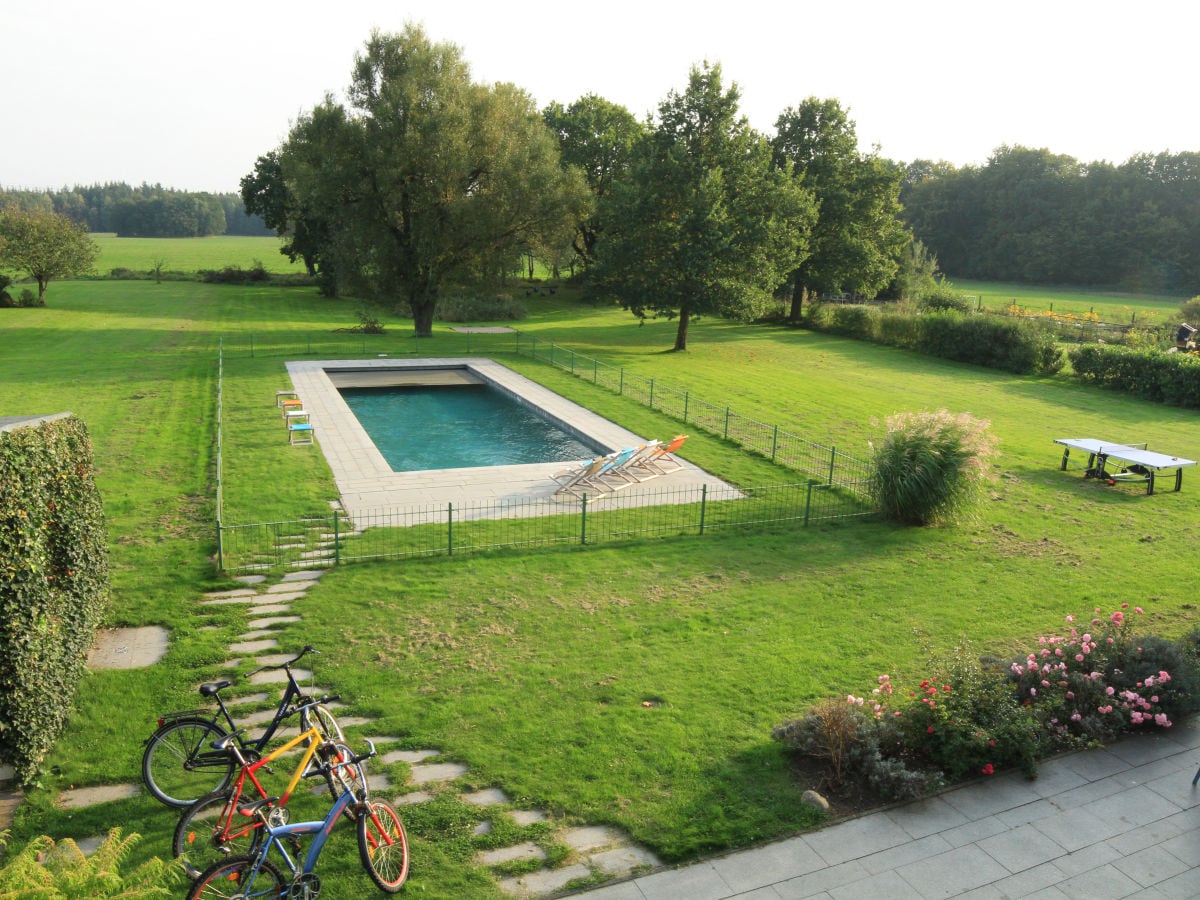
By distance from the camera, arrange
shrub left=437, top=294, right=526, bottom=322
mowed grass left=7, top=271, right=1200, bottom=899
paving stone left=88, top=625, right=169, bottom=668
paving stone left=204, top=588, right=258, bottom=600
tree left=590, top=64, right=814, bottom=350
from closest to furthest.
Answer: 1. mowed grass left=7, top=271, right=1200, bottom=899
2. paving stone left=88, top=625, right=169, bottom=668
3. paving stone left=204, top=588, right=258, bottom=600
4. tree left=590, top=64, right=814, bottom=350
5. shrub left=437, top=294, right=526, bottom=322

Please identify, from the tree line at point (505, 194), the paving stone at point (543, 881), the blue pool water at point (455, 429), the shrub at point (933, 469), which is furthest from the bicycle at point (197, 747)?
the tree line at point (505, 194)

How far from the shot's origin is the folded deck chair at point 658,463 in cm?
1653

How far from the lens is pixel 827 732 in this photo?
23.8 feet

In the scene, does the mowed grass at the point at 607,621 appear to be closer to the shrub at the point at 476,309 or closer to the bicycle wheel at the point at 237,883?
the bicycle wheel at the point at 237,883

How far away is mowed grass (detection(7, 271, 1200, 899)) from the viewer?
22.2ft

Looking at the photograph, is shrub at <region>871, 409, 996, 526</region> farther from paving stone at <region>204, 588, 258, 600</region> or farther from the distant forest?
the distant forest

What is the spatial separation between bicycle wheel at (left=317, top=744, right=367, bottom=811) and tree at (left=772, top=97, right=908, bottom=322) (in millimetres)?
38289

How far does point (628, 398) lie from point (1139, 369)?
696 inches

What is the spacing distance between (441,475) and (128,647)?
24.3 feet

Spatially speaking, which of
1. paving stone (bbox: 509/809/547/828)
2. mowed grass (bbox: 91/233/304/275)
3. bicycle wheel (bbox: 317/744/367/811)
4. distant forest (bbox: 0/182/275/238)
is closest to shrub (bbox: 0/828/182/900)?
bicycle wheel (bbox: 317/744/367/811)

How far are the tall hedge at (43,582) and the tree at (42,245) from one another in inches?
1594

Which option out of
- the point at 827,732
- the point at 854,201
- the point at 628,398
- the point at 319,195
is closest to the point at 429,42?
the point at 319,195

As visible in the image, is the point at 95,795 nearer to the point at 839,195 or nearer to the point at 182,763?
the point at 182,763

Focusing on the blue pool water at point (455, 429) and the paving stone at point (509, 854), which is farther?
the blue pool water at point (455, 429)
